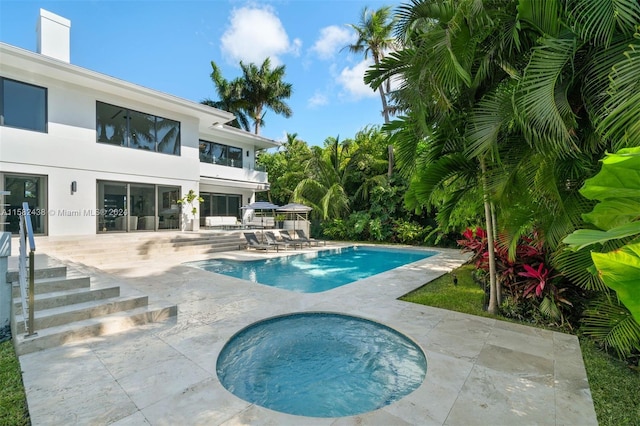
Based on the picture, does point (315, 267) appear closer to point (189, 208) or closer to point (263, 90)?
point (189, 208)

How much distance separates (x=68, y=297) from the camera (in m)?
5.54

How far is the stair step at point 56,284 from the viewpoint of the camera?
5.67 m

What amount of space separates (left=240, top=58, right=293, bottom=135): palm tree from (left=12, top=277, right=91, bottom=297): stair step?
91.2 feet

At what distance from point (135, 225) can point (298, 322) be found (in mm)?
13354

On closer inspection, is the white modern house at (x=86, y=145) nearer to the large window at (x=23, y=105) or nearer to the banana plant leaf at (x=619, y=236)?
the large window at (x=23, y=105)

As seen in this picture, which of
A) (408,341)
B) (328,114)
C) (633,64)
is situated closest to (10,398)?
(408,341)

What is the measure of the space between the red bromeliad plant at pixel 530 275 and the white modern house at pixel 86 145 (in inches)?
628

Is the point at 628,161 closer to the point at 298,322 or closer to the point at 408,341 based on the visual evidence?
the point at 408,341

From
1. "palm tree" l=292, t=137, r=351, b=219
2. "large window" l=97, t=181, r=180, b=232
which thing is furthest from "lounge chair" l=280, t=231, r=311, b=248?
"large window" l=97, t=181, r=180, b=232

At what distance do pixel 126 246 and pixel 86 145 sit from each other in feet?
17.0

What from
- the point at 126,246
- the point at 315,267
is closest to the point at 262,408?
the point at 315,267

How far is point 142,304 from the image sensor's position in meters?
6.00

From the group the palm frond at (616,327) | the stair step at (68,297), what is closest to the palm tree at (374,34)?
the palm frond at (616,327)

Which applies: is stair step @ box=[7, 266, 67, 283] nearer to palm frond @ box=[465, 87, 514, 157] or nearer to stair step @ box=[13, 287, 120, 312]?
stair step @ box=[13, 287, 120, 312]
